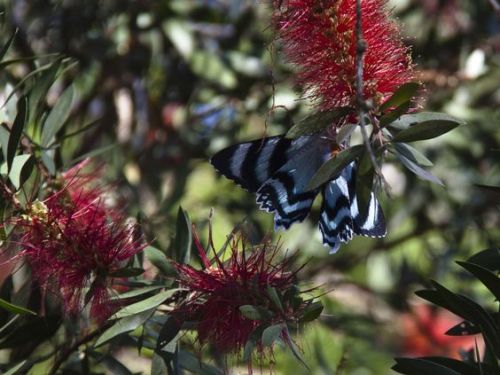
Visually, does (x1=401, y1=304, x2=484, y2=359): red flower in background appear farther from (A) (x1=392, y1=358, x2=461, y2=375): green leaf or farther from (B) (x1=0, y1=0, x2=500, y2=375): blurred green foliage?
(A) (x1=392, y1=358, x2=461, y2=375): green leaf

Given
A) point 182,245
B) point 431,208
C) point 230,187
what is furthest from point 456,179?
point 182,245

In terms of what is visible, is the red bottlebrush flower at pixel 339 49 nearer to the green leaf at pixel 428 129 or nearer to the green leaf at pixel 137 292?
the green leaf at pixel 428 129

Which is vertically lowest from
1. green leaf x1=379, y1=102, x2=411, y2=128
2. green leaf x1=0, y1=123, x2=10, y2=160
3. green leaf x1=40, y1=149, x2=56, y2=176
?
green leaf x1=40, y1=149, x2=56, y2=176

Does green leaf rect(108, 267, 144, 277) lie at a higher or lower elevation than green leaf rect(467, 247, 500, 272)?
higher

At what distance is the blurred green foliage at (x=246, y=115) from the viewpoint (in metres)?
2.19

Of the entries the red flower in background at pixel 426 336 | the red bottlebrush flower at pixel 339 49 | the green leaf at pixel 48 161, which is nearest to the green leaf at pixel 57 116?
the green leaf at pixel 48 161

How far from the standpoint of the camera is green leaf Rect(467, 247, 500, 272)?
3.89 ft

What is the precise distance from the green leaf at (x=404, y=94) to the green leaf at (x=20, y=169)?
46 centimetres

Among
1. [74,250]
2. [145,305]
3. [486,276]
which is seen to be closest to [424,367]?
[486,276]

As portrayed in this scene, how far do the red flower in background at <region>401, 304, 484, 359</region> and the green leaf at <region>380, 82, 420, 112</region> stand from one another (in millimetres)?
1839

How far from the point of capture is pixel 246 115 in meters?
2.24

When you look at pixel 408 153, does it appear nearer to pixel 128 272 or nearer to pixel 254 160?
pixel 254 160

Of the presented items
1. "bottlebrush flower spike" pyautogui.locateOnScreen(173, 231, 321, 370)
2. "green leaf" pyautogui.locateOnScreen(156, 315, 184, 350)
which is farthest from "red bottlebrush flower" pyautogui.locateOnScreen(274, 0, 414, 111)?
"green leaf" pyautogui.locateOnScreen(156, 315, 184, 350)

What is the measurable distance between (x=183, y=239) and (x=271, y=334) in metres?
0.27
